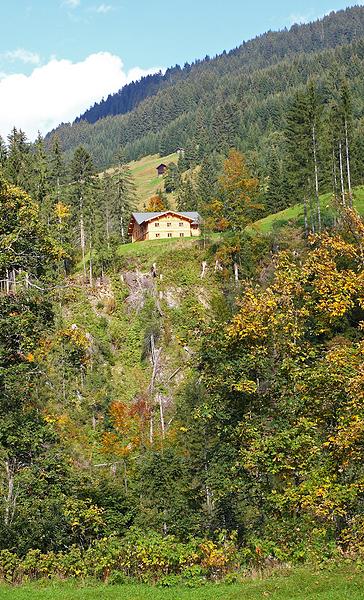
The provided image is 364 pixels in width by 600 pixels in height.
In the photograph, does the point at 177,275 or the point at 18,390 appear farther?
the point at 177,275

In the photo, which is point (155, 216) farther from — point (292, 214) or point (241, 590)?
point (241, 590)

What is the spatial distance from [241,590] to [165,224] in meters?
59.1

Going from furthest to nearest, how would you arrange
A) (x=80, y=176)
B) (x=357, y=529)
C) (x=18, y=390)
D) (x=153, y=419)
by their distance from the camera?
Result: (x=80, y=176)
(x=153, y=419)
(x=18, y=390)
(x=357, y=529)

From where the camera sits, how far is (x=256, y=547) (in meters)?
14.2

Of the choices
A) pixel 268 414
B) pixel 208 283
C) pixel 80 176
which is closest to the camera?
pixel 268 414

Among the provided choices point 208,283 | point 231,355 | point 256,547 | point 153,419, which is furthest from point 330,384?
point 208,283

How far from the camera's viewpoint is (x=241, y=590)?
1236 centimetres

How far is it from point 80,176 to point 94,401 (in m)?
29.4

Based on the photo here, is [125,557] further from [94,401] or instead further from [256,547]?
[94,401]

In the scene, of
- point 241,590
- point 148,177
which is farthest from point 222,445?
point 148,177

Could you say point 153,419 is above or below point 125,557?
below

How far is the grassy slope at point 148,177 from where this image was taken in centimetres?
15800

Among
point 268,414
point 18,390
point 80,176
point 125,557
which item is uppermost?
point 80,176

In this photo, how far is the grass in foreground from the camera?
1162 centimetres
